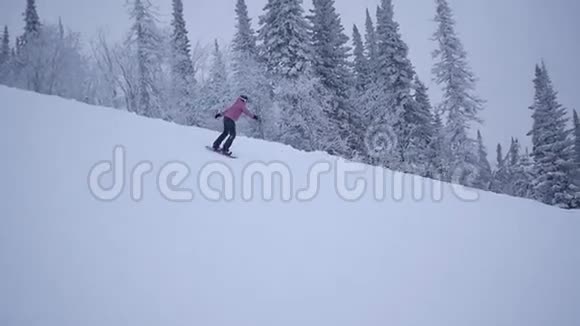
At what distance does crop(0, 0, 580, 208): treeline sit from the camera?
2325cm

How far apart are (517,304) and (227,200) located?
5.54 m

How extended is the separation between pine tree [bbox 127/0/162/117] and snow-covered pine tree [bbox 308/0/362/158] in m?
11.8

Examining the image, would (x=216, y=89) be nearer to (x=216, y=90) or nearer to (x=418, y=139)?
(x=216, y=90)

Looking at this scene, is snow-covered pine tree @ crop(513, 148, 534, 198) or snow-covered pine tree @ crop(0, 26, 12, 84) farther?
snow-covered pine tree @ crop(513, 148, 534, 198)

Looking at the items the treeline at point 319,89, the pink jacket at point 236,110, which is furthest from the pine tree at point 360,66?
the pink jacket at point 236,110

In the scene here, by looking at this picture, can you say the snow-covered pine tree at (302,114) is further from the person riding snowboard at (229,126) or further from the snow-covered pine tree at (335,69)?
the person riding snowboard at (229,126)

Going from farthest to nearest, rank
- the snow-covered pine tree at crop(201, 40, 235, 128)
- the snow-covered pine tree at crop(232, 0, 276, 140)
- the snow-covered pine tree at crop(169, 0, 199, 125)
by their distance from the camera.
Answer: the snow-covered pine tree at crop(169, 0, 199, 125) < the snow-covered pine tree at crop(201, 40, 235, 128) < the snow-covered pine tree at crop(232, 0, 276, 140)

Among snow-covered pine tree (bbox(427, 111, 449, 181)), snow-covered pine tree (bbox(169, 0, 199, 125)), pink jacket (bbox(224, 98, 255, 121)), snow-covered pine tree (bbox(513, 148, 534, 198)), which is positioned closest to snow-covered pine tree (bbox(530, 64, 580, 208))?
snow-covered pine tree (bbox(513, 148, 534, 198))

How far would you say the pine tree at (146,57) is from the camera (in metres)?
25.6

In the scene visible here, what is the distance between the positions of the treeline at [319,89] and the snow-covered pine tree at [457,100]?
0.24ft

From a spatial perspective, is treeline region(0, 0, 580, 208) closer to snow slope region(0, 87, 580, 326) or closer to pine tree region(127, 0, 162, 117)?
pine tree region(127, 0, 162, 117)

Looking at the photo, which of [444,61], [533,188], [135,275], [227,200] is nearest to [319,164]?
[227,200]

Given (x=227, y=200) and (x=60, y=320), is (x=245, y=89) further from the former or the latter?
(x=60, y=320)

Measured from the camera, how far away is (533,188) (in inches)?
1020
